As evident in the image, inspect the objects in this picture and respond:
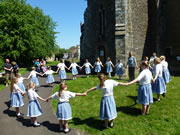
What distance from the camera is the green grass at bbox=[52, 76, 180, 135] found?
5418 millimetres

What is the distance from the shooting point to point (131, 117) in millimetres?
6285

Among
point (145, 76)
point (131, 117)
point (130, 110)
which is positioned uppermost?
point (145, 76)

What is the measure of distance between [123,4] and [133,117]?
12.6 m

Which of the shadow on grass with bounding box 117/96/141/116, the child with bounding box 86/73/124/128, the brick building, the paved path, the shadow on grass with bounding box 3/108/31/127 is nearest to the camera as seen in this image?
the child with bounding box 86/73/124/128

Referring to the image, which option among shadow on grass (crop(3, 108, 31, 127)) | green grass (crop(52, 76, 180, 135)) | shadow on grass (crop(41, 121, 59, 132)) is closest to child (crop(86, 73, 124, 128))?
green grass (crop(52, 76, 180, 135))

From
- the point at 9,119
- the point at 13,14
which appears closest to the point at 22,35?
the point at 13,14

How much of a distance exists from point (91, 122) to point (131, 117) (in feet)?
5.30

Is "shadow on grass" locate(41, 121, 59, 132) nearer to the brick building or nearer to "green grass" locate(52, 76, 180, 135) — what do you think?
"green grass" locate(52, 76, 180, 135)

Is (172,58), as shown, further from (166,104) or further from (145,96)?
(145,96)

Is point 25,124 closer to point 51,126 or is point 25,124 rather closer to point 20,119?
point 20,119

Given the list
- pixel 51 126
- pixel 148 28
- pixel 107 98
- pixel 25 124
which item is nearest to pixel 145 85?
pixel 107 98

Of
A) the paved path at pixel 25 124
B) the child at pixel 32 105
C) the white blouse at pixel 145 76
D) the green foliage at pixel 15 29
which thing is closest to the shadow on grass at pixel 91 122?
the paved path at pixel 25 124

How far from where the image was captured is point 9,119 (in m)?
6.74

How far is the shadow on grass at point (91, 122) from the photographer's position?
5.76 metres
